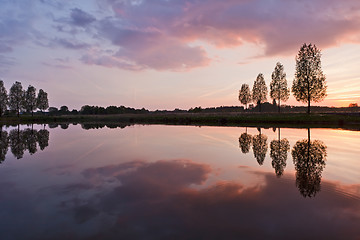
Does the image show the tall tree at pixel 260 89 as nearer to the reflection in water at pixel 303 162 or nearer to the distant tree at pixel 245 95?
the distant tree at pixel 245 95

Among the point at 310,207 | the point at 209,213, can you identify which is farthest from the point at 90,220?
the point at 310,207

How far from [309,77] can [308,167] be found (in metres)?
57.6

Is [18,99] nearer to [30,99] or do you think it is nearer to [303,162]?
[30,99]

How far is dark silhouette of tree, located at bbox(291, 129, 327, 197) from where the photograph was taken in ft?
31.1

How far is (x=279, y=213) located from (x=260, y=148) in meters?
13.2

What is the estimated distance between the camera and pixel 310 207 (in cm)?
761

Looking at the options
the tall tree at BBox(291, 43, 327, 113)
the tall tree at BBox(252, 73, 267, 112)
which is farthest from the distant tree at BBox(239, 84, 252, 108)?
the tall tree at BBox(291, 43, 327, 113)

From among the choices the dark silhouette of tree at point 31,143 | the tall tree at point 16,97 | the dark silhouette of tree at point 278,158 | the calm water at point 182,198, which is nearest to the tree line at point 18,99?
the tall tree at point 16,97

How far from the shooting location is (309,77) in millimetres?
60031

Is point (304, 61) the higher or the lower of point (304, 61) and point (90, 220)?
the higher

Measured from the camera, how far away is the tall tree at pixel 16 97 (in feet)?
322

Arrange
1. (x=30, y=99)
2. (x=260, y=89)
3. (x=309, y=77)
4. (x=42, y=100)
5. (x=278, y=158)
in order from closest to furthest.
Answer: (x=278, y=158), (x=309, y=77), (x=260, y=89), (x=30, y=99), (x=42, y=100)

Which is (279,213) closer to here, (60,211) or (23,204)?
(60,211)

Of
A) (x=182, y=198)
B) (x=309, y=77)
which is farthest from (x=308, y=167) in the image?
(x=309, y=77)
